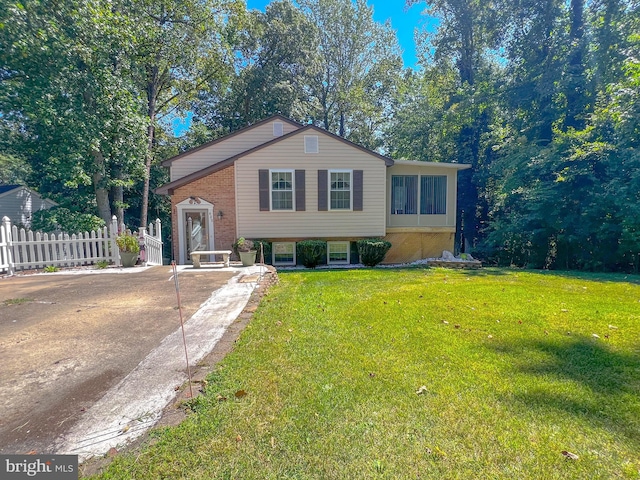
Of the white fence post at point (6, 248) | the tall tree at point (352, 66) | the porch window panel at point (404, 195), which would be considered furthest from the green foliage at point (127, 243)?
the tall tree at point (352, 66)

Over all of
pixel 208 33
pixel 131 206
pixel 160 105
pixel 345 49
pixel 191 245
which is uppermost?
pixel 345 49

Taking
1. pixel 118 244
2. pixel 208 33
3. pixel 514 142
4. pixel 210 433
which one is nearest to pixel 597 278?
pixel 514 142

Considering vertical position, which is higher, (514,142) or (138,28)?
(138,28)

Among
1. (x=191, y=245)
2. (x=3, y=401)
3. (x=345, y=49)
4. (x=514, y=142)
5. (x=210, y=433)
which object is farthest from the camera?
(x=345, y=49)

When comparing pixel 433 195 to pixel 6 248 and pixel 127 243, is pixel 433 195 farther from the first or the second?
pixel 6 248

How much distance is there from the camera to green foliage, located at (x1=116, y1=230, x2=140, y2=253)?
31.7 feet

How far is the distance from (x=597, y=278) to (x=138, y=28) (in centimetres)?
2010

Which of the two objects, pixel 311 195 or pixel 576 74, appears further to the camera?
pixel 576 74

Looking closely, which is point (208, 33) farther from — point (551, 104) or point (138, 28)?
point (551, 104)

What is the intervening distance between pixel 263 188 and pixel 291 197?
108 cm

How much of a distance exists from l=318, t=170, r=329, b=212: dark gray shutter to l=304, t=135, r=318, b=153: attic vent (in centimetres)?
85

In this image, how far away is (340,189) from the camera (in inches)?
487

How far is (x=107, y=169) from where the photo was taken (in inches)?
600

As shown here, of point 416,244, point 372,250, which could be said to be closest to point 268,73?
point 416,244
